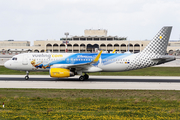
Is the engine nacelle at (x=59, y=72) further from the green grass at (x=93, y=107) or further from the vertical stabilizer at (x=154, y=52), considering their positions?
the green grass at (x=93, y=107)

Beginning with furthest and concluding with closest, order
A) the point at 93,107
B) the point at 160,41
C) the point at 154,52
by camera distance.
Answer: the point at 154,52
the point at 160,41
the point at 93,107

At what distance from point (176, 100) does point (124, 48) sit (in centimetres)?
15334

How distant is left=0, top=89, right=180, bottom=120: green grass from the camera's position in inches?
573

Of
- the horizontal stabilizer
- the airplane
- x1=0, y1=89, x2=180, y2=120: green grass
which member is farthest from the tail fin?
x1=0, y1=89, x2=180, y2=120: green grass

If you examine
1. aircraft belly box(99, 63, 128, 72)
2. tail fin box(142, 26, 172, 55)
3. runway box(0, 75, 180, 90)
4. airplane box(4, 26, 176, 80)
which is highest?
tail fin box(142, 26, 172, 55)

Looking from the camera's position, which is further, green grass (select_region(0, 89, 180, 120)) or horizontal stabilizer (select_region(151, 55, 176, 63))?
horizontal stabilizer (select_region(151, 55, 176, 63))

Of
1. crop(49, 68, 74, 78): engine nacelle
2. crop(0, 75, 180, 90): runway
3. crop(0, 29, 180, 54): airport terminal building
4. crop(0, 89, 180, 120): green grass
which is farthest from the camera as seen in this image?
crop(0, 29, 180, 54): airport terminal building

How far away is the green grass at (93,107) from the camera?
47.7 ft

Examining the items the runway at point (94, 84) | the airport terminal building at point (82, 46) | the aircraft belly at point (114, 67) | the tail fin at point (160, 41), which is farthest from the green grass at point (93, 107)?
the airport terminal building at point (82, 46)

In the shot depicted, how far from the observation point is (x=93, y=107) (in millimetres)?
16969

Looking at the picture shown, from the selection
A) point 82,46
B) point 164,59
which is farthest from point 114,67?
point 82,46

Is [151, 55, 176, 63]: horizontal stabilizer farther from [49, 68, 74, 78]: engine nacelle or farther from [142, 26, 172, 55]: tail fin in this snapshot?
[49, 68, 74, 78]: engine nacelle

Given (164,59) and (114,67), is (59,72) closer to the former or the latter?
(114,67)

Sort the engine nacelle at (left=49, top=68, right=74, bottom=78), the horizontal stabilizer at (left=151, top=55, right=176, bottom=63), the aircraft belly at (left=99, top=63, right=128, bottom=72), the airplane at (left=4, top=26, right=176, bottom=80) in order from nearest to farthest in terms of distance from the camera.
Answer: the engine nacelle at (left=49, top=68, right=74, bottom=78) < the horizontal stabilizer at (left=151, top=55, right=176, bottom=63) < the airplane at (left=4, top=26, right=176, bottom=80) < the aircraft belly at (left=99, top=63, right=128, bottom=72)
